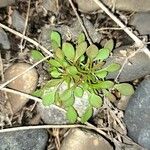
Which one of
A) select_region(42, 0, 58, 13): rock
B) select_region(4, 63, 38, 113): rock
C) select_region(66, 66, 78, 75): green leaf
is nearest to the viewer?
select_region(66, 66, 78, 75): green leaf

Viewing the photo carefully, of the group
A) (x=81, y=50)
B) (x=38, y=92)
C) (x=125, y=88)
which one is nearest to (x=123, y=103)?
(x=125, y=88)

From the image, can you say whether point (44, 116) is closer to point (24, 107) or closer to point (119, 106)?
point (24, 107)

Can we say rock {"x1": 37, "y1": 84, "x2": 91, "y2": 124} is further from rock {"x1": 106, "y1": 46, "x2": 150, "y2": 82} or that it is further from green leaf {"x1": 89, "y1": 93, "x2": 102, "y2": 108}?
rock {"x1": 106, "y1": 46, "x2": 150, "y2": 82}

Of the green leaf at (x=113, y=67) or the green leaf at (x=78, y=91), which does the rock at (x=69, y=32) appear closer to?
the green leaf at (x=113, y=67)

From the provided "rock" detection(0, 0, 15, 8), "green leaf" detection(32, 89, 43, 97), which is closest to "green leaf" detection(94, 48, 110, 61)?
"green leaf" detection(32, 89, 43, 97)

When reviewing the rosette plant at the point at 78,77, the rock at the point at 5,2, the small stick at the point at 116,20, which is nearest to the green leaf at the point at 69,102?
the rosette plant at the point at 78,77

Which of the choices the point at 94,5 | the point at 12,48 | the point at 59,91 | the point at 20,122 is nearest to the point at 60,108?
the point at 59,91

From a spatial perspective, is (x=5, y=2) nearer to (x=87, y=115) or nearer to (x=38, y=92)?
(x=38, y=92)
